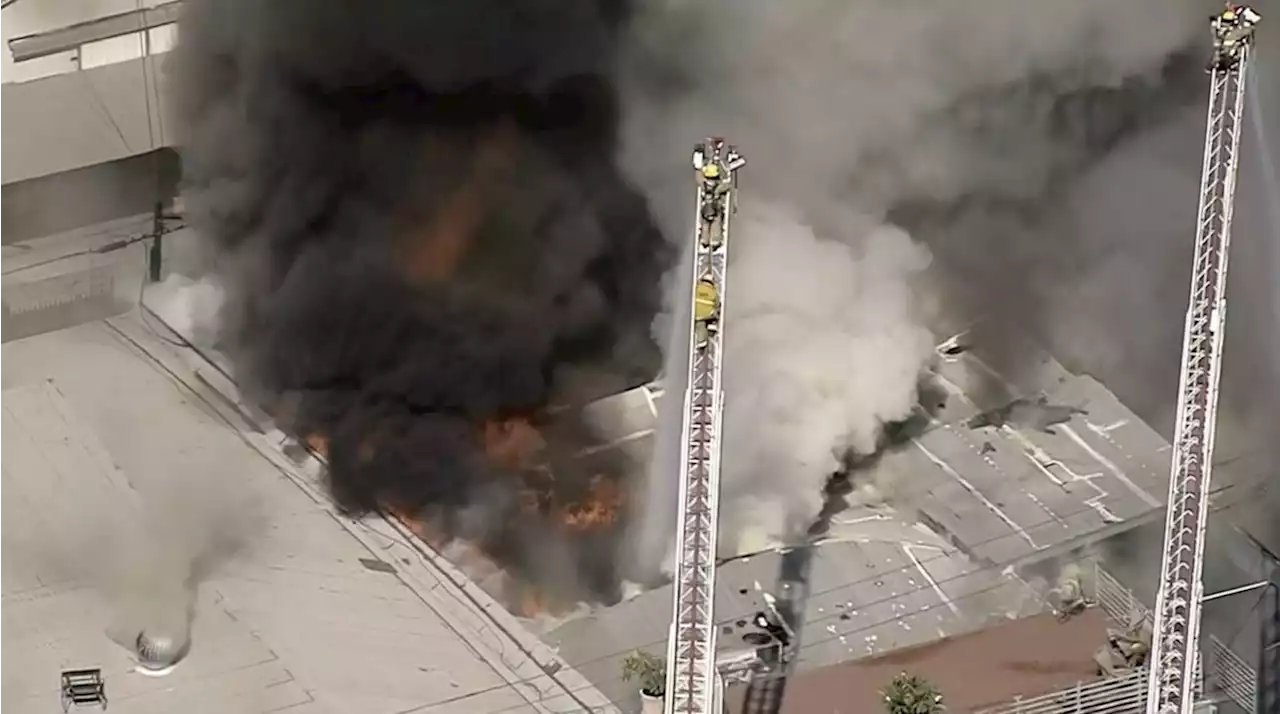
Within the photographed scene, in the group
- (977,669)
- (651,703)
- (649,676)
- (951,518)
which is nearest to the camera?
(651,703)

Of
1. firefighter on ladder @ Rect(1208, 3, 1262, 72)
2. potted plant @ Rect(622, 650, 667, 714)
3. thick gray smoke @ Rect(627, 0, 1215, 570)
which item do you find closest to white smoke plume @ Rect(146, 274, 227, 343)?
thick gray smoke @ Rect(627, 0, 1215, 570)

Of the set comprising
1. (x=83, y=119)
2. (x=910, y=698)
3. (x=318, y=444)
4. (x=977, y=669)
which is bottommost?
(x=910, y=698)

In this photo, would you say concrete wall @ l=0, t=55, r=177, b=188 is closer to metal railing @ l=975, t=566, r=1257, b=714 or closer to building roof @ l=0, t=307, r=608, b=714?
building roof @ l=0, t=307, r=608, b=714

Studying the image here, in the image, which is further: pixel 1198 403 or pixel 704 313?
pixel 1198 403

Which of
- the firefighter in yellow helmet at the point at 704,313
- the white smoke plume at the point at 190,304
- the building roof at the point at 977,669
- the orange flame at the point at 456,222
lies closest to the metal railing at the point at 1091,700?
the building roof at the point at 977,669

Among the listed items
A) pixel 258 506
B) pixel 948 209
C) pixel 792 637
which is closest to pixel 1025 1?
pixel 948 209

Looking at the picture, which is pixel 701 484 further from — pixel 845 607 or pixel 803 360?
pixel 803 360

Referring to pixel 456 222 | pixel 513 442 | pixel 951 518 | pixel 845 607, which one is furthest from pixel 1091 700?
pixel 456 222
